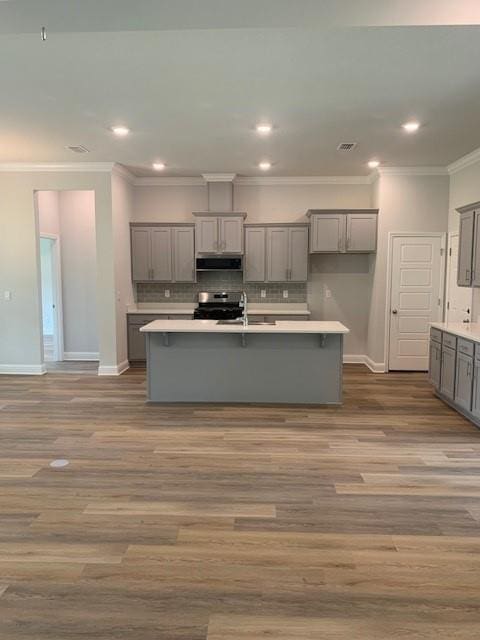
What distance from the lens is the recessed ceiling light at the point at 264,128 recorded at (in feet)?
15.1

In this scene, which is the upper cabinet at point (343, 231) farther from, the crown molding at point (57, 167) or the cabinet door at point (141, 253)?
the crown molding at point (57, 167)

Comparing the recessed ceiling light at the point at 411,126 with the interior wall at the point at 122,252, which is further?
the interior wall at the point at 122,252

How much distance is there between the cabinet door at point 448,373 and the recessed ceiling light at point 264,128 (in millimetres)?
3181

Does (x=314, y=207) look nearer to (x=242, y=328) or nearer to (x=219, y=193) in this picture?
(x=219, y=193)

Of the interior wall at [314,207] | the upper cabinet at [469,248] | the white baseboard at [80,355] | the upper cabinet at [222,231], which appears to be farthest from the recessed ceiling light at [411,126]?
the white baseboard at [80,355]

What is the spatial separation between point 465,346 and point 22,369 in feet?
19.9

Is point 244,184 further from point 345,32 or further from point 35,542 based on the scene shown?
point 35,542

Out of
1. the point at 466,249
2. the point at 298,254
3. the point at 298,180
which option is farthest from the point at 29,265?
the point at 466,249

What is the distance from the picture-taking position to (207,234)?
717 centimetres

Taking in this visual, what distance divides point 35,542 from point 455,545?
2.39 metres

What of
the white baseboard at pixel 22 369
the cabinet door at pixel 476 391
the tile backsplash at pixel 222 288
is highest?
the tile backsplash at pixel 222 288

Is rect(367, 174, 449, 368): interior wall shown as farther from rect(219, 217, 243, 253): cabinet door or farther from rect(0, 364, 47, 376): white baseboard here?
rect(0, 364, 47, 376): white baseboard

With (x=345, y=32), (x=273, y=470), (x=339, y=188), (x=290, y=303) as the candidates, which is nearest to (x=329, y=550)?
(x=273, y=470)

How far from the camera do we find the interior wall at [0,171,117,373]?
21.0ft
